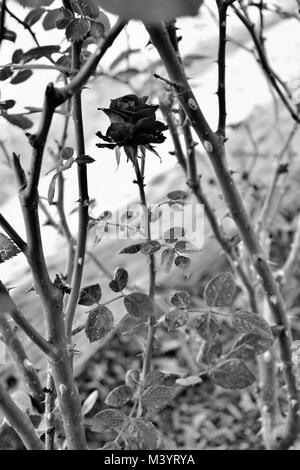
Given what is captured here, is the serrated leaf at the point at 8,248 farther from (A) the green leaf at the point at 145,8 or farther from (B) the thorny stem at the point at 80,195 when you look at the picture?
(A) the green leaf at the point at 145,8

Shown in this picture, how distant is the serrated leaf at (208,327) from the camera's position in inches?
22.9

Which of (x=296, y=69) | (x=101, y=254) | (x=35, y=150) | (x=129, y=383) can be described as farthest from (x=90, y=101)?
(x=35, y=150)

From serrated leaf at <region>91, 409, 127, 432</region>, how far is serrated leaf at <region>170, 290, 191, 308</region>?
128mm

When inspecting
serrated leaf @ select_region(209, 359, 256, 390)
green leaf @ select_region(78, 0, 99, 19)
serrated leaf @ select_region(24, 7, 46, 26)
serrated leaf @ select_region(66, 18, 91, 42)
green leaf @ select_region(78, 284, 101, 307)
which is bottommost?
serrated leaf @ select_region(209, 359, 256, 390)

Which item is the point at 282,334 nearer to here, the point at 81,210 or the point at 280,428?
the point at 280,428

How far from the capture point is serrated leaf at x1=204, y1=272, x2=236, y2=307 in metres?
0.61

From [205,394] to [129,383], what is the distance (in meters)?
0.88

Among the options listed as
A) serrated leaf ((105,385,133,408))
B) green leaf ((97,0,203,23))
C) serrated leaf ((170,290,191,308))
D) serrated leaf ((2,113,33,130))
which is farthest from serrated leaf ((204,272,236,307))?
green leaf ((97,0,203,23))

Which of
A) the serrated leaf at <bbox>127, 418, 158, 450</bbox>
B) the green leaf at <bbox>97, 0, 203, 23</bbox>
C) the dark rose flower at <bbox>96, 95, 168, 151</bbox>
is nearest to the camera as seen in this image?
the green leaf at <bbox>97, 0, 203, 23</bbox>

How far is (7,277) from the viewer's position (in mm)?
1730

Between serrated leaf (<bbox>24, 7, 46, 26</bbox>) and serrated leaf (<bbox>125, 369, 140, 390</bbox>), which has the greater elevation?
serrated leaf (<bbox>24, 7, 46, 26</bbox>)

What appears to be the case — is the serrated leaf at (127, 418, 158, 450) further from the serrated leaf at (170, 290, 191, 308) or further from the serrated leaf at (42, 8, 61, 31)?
the serrated leaf at (42, 8, 61, 31)

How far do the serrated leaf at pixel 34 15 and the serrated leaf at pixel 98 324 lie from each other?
339 millimetres

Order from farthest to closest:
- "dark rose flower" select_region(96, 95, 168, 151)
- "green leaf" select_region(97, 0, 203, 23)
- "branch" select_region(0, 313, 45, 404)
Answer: "branch" select_region(0, 313, 45, 404), "dark rose flower" select_region(96, 95, 168, 151), "green leaf" select_region(97, 0, 203, 23)
